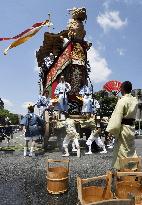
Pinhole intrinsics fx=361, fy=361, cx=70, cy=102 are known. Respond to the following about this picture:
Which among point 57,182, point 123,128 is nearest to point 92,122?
point 57,182

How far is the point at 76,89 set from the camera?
15.6m

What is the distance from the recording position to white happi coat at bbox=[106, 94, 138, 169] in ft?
20.9

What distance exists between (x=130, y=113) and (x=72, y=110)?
9053mm

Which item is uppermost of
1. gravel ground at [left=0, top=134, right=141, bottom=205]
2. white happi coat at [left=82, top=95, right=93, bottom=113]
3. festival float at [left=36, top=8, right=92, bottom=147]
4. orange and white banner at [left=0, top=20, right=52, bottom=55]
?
orange and white banner at [left=0, top=20, right=52, bottom=55]

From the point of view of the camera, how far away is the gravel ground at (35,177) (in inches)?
255

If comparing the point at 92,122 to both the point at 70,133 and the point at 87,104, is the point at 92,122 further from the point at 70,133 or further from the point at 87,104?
the point at 70,133

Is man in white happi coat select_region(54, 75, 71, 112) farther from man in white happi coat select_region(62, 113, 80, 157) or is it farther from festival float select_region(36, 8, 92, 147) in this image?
man in white happi coat select_region(62, 113, 80, 157)

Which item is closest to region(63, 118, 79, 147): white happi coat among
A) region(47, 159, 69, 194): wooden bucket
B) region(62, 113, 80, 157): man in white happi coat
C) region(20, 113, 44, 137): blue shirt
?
region(62, 113, 80, 157): man in white happi coat

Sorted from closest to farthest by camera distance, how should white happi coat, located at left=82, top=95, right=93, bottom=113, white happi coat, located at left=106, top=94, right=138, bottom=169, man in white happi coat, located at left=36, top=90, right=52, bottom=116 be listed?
white happi coat, located at left=106, top=94, right=138, bottom=169, white happi coat, located at left=82, top=95, right=93, bottom=113, man in white happi coat, located at left=36, top=90, right=52, bottom=116

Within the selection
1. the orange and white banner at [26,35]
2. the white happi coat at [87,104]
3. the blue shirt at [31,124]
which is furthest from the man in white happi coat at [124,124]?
the orange and white banner at [26,35]

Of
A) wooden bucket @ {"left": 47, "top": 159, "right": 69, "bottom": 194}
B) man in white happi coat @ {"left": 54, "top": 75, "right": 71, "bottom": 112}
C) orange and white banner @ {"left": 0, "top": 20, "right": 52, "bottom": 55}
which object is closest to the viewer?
wooden bucket @ {"left": 47, "top": 159, "right": 69, "bottom": 194}

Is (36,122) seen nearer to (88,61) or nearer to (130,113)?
(88,61)

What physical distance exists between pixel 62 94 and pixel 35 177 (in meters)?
6.26

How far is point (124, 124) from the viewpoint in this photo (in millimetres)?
6527
